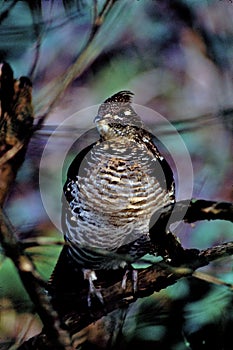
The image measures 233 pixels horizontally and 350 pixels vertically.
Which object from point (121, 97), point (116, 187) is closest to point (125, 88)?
point (121, 97)

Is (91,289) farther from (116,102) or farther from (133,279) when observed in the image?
(116,102)

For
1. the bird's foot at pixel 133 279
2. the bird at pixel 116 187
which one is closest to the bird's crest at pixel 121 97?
the bird at pixel 116 187

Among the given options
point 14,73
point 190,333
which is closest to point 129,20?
point 14,73

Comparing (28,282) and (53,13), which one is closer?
(28,282)

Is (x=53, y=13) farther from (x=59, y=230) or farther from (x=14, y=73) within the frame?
(x=59, y=230)

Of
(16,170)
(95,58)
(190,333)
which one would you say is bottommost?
(190,333)

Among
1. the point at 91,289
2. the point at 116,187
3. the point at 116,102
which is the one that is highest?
the point at 116,102

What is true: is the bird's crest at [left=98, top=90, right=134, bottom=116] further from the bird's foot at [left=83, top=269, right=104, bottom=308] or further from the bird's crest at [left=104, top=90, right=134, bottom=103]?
the bird's foot at [left=83, top=269, right=104, bottom=308]

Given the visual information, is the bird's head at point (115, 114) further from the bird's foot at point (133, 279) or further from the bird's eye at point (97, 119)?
the bird's foot at point (133, 279)
